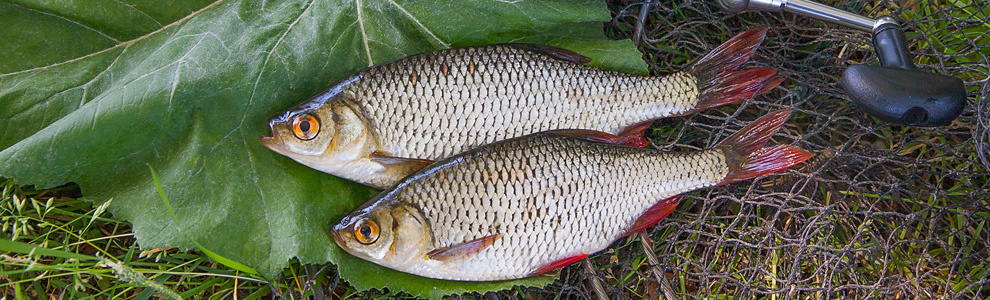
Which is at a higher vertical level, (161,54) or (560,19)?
(161,54)

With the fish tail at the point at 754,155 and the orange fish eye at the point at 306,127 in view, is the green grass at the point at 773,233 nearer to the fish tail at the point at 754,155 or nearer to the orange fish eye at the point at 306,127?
the fish tail at the point at 754,155

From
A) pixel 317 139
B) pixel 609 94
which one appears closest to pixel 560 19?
pixel 609 94

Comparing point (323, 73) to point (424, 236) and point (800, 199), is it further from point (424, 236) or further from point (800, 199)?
point (800, 199)

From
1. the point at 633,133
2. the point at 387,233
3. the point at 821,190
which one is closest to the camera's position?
the point at 387,233

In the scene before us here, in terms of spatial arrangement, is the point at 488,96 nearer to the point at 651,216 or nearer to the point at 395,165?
the point at 395,165

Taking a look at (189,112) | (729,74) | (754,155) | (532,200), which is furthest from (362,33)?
(754,155)

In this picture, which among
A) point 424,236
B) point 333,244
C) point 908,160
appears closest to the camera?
point 424,236
